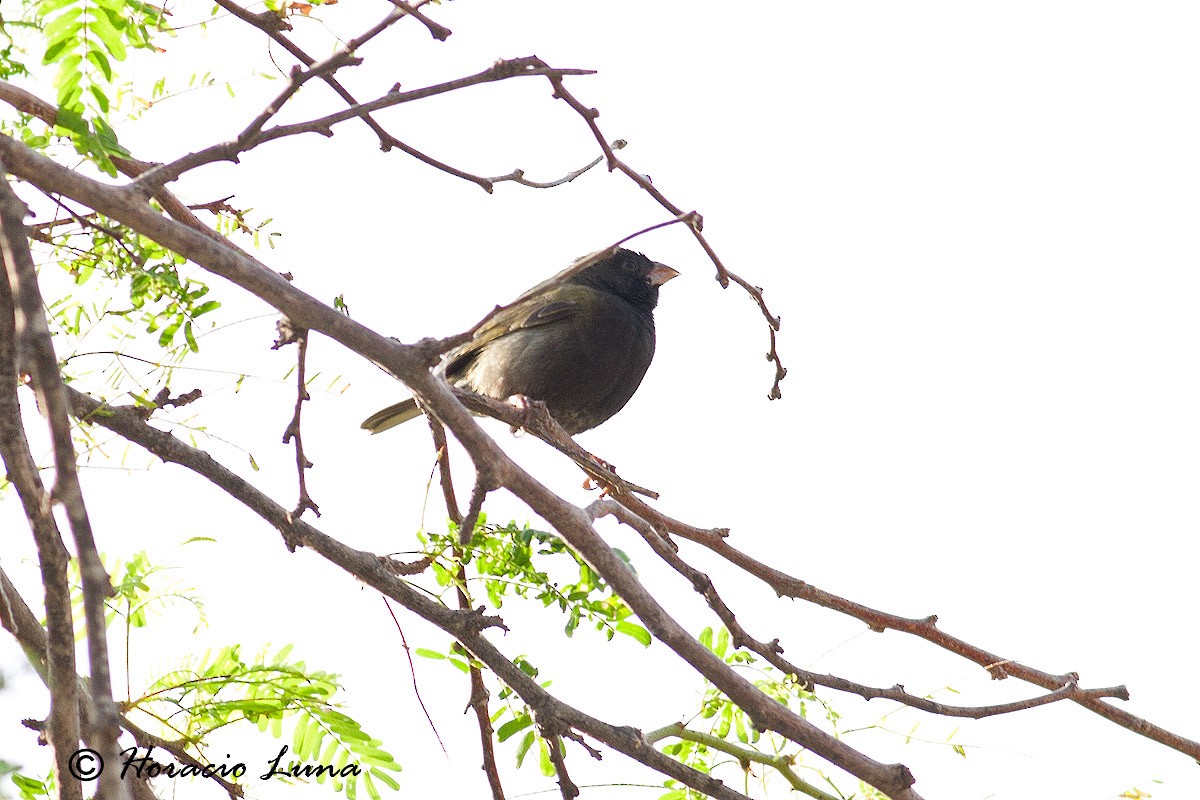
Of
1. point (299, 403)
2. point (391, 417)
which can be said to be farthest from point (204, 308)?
point (391, 417)

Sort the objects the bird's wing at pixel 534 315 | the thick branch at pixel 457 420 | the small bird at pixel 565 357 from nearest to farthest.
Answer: the thick branch at pixel 457 420
the small bird at pixel 565 357
the bird's wing at pixel 534 315

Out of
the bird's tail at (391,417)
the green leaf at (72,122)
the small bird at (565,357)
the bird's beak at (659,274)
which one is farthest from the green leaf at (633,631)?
the bird's beak at (659,274)

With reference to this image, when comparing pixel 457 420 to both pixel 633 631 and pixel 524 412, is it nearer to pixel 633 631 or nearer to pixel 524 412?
pixel 633 631

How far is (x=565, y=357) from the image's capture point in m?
5.45

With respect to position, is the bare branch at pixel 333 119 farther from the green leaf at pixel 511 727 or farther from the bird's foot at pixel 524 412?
the bird's foot at pixel 524 412

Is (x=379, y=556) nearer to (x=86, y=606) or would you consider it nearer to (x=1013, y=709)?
(x=1013, y=709)

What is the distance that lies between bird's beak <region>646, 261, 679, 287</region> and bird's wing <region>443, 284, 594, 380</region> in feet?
1.61

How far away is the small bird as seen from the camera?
17.9ft

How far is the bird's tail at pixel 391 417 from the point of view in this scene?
5.82 metres

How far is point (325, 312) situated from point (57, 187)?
0.48m

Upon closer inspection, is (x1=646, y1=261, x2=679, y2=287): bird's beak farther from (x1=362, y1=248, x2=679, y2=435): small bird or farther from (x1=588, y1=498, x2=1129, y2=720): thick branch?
(x1=588, y1=498, x2=1129, y2=720): thick branch

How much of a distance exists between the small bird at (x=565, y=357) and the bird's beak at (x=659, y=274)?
1.16 ft

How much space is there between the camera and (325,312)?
220cm

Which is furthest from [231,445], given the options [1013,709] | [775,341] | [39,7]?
[1013,709]
